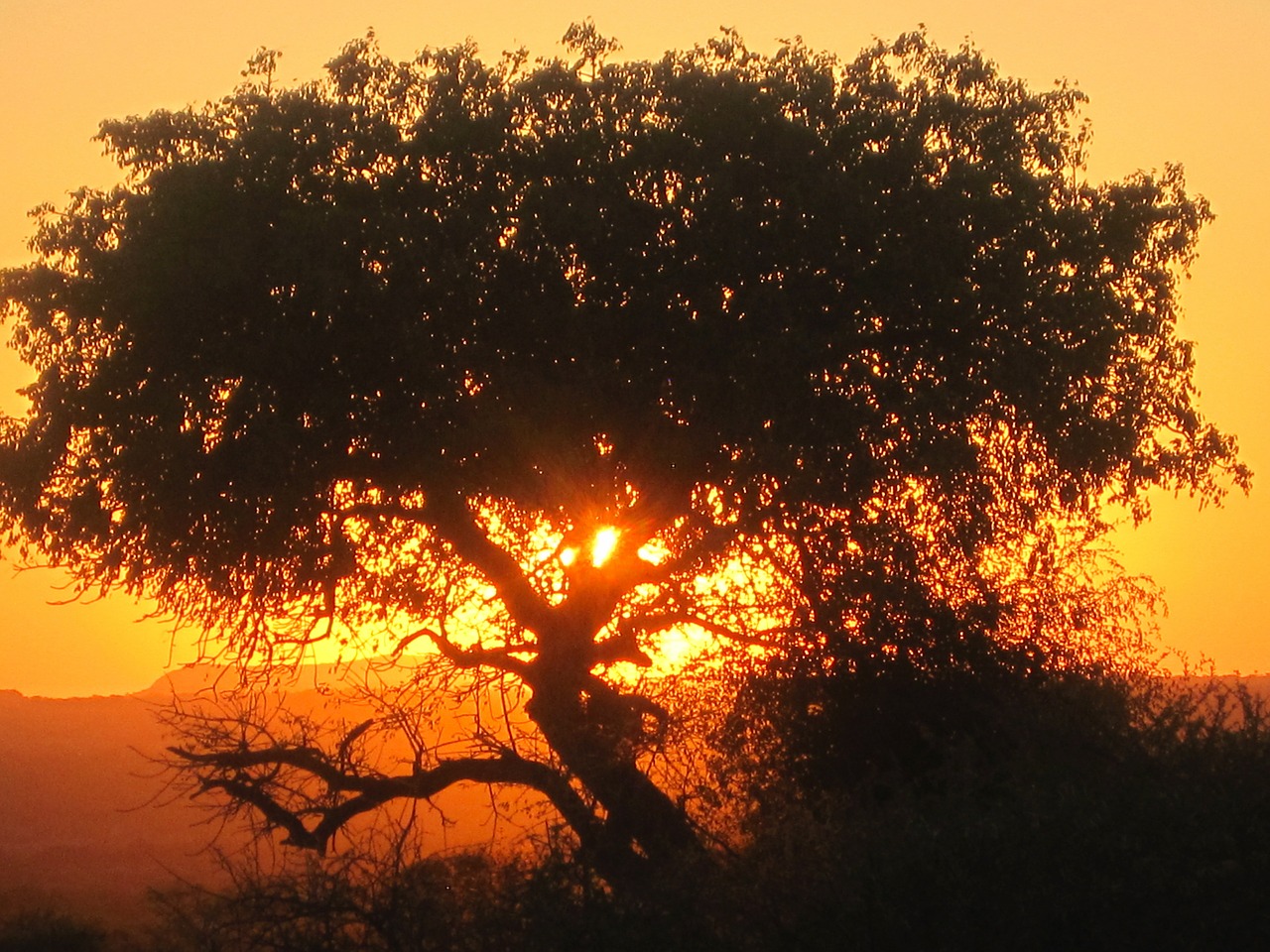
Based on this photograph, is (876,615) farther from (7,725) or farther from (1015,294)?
(7,725)

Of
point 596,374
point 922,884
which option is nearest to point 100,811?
point 596,374

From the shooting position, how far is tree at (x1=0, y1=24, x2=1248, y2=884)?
15094 mm

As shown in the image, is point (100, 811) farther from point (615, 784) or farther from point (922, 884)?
point (922, 884)

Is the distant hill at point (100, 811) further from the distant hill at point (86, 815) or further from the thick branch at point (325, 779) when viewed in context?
the thick branch at point (325, 779)

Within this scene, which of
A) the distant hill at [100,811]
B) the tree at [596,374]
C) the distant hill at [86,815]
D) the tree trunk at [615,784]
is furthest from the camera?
the distant hill at [86,815]

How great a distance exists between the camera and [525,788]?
15.4 m

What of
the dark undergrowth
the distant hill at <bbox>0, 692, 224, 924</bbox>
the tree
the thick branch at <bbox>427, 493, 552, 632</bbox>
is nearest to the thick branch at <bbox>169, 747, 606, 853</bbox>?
the tree

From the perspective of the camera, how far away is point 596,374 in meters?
15.3

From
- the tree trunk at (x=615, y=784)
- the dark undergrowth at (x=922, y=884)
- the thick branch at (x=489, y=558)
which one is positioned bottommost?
the dark undergrowth at (x=922, y=884)

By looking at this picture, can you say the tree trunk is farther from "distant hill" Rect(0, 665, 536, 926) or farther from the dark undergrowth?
"distant hill" Rect(0, 665, 536, 926)

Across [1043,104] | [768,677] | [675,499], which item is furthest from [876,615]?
[1043,104]

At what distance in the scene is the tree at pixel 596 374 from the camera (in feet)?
49.5

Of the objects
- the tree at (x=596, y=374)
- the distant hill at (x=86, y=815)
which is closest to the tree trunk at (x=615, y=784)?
the tree at (x=596, y=374)

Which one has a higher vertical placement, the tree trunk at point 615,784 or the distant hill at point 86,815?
the distant hill at point 86,815
